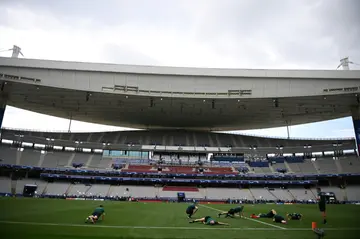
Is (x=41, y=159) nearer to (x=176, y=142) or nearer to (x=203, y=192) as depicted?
(x=176, y=142)

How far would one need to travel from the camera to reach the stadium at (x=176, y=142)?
33.4 m

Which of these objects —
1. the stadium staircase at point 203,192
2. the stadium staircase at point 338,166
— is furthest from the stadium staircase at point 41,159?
the stadium staircase at point 338,166

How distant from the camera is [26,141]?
4744cm

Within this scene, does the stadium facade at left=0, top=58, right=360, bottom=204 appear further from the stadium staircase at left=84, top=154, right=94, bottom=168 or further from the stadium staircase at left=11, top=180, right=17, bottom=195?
the stadium staircase at left=11, top=180, right=17, bottom=195

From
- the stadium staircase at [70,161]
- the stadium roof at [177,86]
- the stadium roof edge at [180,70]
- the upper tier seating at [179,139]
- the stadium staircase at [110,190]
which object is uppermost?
the stadium roof edge at [180,70]

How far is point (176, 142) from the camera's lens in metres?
54.7

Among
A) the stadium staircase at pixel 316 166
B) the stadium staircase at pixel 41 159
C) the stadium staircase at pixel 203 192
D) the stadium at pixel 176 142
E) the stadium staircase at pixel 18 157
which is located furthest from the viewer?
the stadium staircase at pixel 316 166

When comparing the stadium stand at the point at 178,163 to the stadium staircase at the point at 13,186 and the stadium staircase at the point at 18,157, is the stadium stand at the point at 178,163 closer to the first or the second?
the stadium staircase at the point at 18,157

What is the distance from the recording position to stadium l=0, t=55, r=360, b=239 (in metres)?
33.4

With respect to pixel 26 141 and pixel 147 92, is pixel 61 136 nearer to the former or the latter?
pixel 26 141

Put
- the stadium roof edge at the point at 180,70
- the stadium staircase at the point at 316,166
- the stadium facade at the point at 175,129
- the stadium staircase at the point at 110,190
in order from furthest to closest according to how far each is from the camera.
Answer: the stadium staircase at the point at 316,166 → the stadium staircase at the point at 110,190 → the stadium facade at the point at 175,129 → the stadium roof edge at the point at 180,70

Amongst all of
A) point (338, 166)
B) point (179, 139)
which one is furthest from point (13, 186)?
point (338, 166)

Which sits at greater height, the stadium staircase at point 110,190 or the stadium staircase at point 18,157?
the stadium staircase at point 18,157

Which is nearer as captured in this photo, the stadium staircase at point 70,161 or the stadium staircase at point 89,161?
the stadium staircase at point 70,161
